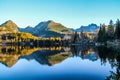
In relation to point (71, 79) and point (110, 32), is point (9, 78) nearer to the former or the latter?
point (71, 79)

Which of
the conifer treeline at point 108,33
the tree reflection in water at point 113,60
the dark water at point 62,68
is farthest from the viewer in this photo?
the conifer treeline at point 108,33

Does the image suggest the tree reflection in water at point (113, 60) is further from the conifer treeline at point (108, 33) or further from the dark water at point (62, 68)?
the conifer treeline at point (108, 33)

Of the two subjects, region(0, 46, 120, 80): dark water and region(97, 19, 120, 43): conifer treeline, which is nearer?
region(0, 46, 120, 80): dark water

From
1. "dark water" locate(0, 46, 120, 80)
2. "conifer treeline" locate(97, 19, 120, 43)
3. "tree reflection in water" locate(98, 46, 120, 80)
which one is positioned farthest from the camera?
"conifer treeline" locate(97, 19, 120, 43)

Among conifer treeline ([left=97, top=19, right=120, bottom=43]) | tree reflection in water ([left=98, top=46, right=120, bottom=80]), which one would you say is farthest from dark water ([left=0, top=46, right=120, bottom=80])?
conifer treeline ([left=97, top=19, right=120, bottom=43])

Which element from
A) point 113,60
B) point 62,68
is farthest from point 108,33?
point 62,68

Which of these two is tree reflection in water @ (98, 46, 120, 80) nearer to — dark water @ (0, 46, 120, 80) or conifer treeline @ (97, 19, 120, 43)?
dark water @ (0, 46, 120, 80)

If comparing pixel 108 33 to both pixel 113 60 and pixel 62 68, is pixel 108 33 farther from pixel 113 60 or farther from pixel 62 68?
pixel 62 68

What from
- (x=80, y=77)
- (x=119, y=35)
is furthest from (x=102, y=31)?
(x=80, y=77)

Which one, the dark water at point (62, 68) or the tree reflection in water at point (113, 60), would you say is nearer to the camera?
the tree reflection in water at point (113, 60)

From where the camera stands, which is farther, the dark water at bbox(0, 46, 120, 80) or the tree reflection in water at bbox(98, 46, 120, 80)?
the dark water at bbox(0, 46, 120, 80)

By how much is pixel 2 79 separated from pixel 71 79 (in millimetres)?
9857

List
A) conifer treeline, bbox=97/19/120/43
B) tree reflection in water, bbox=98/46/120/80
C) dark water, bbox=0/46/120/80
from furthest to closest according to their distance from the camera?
conifer treeline, bbox=97/19/120/43 → dark water, bbox=0/46/120/80 → tree reflection in water, bbox=98/46/120/80

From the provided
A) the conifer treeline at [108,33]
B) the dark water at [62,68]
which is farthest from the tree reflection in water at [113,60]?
the conifer treeline at [108,33]
